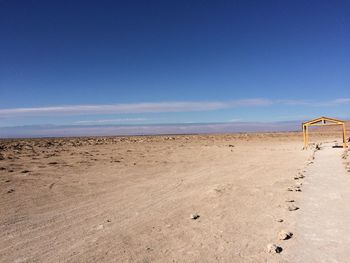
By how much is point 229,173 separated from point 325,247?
36.9 feet

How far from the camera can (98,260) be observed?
6.68 meters

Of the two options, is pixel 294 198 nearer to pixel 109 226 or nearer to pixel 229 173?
pixel 109 226

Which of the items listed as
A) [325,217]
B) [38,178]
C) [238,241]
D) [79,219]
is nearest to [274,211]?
[325,217]

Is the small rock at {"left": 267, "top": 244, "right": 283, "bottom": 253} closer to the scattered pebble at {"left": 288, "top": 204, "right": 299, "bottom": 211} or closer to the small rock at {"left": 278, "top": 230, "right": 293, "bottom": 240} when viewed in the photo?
the small rock at {"left": 278, "top": 230, "right": 293, "bottom": 240}

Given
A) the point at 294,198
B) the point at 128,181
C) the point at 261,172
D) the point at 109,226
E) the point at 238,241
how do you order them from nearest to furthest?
the point at 238,241 → the point at 109,226 → the point at 294,198 → the point at 128,181 → the point at 261,172

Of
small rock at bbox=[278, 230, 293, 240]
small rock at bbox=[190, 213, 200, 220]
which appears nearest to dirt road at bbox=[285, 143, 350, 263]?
small rock at bbox=[278, 230, 293, 240]

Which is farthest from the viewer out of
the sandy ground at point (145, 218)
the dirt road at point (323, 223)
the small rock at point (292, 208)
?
the small rock at point (292, 208)

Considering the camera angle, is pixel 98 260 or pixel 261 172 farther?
pixel 261 172

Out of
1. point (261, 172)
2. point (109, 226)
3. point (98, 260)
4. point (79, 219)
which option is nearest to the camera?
point (98, 260)

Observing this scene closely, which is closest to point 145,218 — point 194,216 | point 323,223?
point 194,216

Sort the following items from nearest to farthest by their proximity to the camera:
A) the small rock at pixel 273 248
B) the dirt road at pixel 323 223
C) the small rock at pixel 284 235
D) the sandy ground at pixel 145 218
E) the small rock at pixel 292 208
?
the dirt road at pixel 323 223
the small rock at pixel 273 248
the sandy ground at pixel 145 218
the small rock at pixel 284 235
the small rock at pixel 292 208

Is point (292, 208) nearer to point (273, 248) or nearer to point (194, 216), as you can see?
point (194, 216)

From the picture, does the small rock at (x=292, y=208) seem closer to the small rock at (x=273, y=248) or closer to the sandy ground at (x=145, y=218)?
the sandy ground at (x=145, y=218)

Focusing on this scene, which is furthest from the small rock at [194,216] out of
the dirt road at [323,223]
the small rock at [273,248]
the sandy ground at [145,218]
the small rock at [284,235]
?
the small rock at [273,248]
